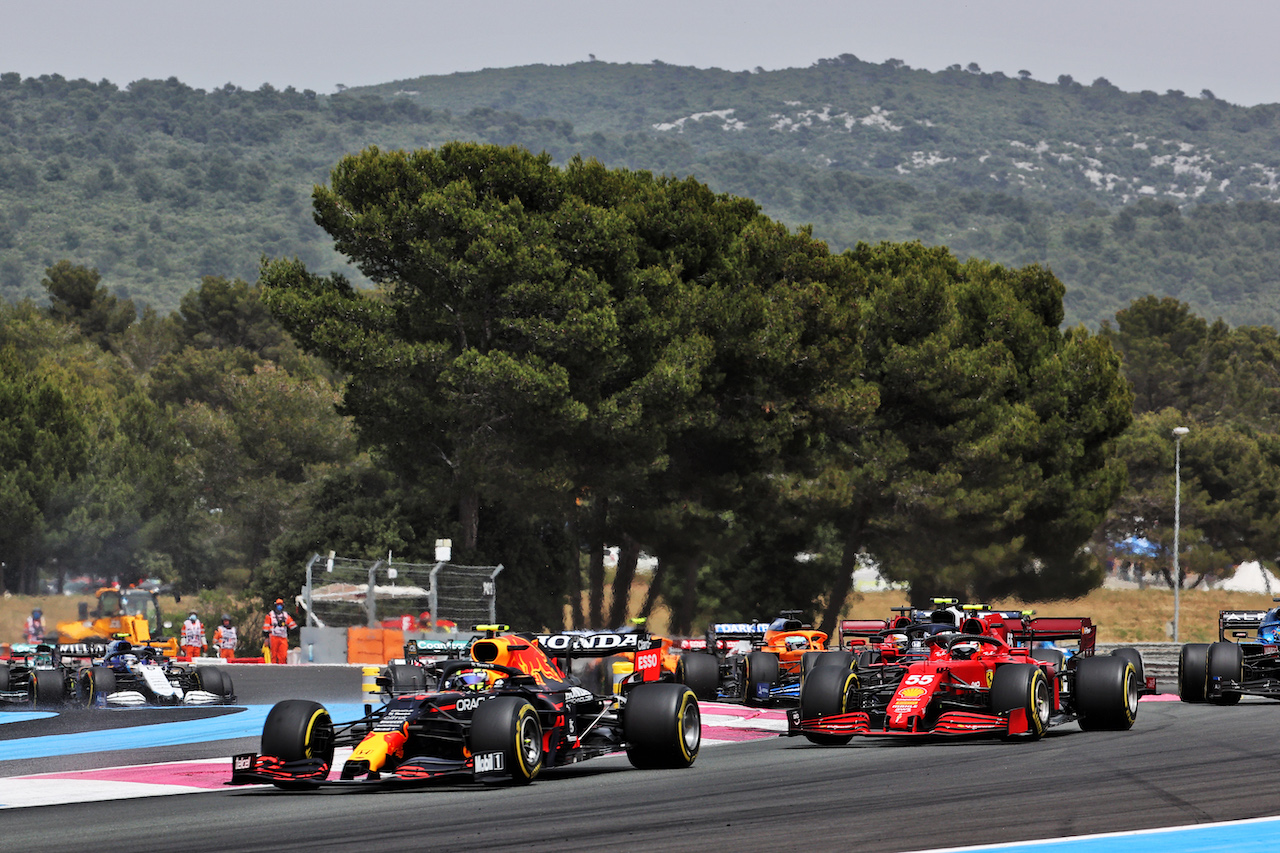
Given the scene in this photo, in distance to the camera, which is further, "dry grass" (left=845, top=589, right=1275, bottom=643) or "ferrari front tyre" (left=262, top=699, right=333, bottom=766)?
"dry grass" (left=845, top=589, right=1275, bottom=643)

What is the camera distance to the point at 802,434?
1716 inches

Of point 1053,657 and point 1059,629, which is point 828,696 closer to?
point 1053,657

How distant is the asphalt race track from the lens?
9.65 m

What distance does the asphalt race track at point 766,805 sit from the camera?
9.65 metres

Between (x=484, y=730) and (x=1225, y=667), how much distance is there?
14324 mm

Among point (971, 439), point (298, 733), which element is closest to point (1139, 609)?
point (971, 439)

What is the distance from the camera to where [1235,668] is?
2259cm

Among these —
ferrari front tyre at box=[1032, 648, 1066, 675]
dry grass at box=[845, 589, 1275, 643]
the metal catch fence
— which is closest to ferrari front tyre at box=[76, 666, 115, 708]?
the metal catch fence

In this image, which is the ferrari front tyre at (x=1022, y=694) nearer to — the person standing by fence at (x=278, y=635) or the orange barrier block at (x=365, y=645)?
the orange barrier block at (x=365, y=645)

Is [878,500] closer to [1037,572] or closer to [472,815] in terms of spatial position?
[1037,572]

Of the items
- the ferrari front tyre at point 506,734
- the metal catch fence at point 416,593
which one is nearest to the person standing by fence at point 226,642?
the metal catch fence at point 416,593

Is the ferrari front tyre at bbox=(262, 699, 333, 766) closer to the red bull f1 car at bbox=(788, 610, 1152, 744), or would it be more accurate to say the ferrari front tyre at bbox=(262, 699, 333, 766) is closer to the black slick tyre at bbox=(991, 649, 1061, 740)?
the red bull f1 car at bbox=(788, 610, 1152, 744)

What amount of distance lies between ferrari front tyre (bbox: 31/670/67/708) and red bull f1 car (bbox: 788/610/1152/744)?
46.2ft

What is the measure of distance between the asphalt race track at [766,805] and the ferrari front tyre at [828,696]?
0.21 meters
